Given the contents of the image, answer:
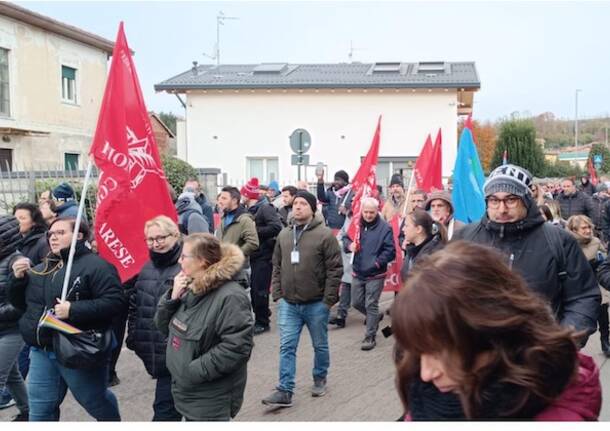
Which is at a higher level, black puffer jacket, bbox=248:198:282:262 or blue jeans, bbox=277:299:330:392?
black puffer jacket, bbox=248:198:282:262

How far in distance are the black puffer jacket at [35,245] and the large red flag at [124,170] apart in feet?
4.39

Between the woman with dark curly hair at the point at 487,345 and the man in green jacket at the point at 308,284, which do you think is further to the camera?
the man in green jacket at the point at 308,284

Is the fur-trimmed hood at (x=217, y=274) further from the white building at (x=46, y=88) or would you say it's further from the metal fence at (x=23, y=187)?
the white building at (x=46, y=88)

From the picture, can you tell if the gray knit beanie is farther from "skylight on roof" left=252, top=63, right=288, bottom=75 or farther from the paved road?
"skylight on roof" left=252, top=63, right=288, bottom=75

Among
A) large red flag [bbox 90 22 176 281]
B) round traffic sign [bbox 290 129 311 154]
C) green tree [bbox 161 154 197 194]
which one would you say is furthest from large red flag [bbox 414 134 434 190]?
green tree [bbox 161 154 197 194]

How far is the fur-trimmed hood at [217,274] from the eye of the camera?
12.7 feet

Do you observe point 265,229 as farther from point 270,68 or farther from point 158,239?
point 270,68

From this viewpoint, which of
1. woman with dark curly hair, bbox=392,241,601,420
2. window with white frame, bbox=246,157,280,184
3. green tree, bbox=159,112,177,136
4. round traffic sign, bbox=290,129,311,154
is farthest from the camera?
green tree, bbox=159,112,177,136

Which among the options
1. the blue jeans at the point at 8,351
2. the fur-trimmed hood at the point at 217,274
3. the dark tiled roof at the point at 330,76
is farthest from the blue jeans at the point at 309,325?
the dark tiled roof at the point at 330,76

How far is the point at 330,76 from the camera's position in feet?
98.3

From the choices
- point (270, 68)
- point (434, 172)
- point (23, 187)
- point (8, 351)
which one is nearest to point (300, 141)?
point (434, 172)

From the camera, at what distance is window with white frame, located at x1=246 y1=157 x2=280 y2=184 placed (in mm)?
29486

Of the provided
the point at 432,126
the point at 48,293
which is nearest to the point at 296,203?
the point at 48,293

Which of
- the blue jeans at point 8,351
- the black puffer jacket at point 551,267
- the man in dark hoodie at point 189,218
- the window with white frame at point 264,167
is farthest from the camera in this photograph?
the window with white frame at point 264,167
